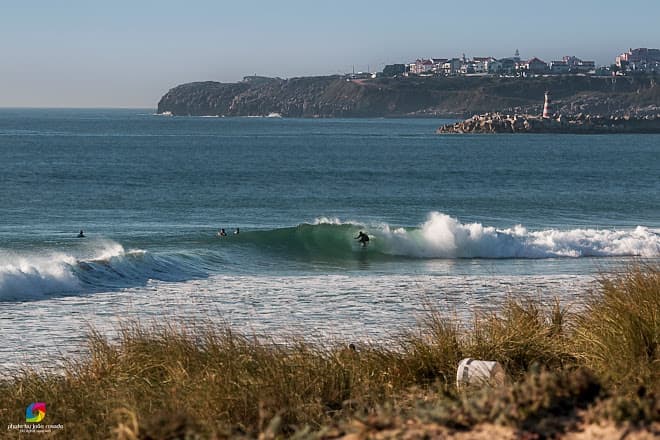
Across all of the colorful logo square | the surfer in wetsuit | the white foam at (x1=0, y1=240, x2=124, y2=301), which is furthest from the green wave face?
the colorful logo square

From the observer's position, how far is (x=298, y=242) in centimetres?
2869

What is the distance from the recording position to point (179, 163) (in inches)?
2840

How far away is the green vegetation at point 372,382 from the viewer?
548 cm

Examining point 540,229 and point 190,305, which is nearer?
point 190,305

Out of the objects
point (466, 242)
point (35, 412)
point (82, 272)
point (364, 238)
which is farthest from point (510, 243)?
point (35, 412)

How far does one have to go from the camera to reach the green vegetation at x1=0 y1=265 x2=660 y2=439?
5477mm

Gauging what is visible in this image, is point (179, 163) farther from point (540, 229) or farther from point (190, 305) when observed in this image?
point (190, 305)

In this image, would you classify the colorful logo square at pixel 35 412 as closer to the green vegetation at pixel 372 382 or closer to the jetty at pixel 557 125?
the green vegetation at pixel 372 382

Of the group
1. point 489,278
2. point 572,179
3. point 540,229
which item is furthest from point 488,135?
point 489,278

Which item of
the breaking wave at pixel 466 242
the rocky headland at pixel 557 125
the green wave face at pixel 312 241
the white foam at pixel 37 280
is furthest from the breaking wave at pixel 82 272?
the rocky headland at pixel 557 125

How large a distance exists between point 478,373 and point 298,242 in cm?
2141

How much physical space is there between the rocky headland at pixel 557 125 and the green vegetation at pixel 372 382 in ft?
402

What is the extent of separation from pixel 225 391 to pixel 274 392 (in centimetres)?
39

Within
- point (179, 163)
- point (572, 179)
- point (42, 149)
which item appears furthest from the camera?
point (42, 149)
